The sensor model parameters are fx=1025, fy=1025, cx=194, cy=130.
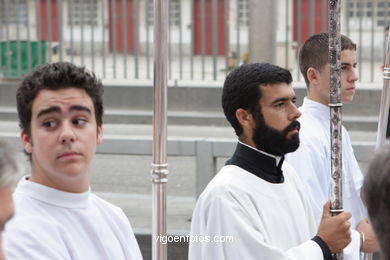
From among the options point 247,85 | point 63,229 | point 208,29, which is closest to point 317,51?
point 247,85

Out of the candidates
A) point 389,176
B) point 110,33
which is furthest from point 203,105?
point 389,176

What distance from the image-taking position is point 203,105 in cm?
1493

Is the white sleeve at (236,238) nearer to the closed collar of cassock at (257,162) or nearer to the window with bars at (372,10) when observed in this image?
the closed collar of cassock at (257,162)

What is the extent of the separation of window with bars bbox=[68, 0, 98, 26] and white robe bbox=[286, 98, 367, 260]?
9762mm

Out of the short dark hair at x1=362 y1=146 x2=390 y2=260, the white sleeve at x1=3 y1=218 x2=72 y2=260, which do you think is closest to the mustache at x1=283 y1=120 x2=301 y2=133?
the white sleeve at x1=3 y1=218 x2=72 y2=260

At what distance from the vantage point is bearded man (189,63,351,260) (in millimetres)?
3814

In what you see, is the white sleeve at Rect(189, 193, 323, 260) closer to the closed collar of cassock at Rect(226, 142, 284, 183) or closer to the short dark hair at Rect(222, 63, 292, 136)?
the closed collar of cassock at Rect(226, 142, 284, 183)

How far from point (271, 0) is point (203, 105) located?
7.38 feet

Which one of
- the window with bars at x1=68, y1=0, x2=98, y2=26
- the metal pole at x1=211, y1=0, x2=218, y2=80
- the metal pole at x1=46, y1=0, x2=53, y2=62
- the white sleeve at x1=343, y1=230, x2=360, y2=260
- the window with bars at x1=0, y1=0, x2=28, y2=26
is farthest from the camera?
the window with bars at x1=68, y1=0, x2=98, y2=26

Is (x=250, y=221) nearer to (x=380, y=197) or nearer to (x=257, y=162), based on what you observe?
(x=257, y=162)

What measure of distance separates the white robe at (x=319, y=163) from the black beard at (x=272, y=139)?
74 centimetres

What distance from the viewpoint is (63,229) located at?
3.07 m

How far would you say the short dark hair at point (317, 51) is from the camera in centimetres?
523

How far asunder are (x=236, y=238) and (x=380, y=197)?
1.60 metres
